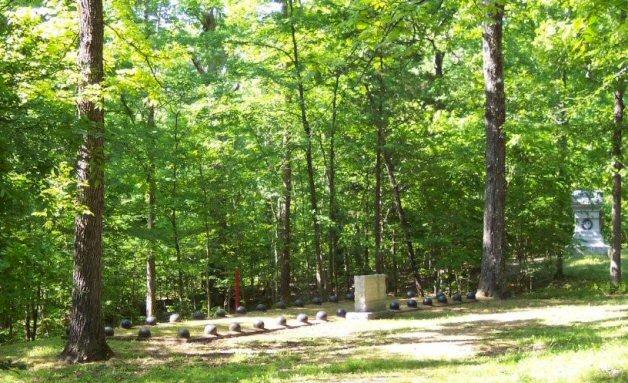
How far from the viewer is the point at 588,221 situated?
73.1ft

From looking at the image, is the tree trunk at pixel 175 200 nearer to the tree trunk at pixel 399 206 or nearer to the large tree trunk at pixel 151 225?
the large tree trunk at pixel 151 225

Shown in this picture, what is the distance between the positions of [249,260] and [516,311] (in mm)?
10051

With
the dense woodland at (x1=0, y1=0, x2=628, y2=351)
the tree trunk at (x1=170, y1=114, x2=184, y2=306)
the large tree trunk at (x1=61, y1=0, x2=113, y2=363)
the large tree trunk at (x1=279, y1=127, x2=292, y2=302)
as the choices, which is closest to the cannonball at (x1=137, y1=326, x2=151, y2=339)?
the large tree trunk at (x1=61, y1=0, x2=113, y2=363)

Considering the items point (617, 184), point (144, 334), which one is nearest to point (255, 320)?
point (144, 334)

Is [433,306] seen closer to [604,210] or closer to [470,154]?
[470,154]

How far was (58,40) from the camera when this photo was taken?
1009 cm

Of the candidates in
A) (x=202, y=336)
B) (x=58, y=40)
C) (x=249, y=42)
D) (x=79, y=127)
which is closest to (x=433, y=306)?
(x=202, y=336)

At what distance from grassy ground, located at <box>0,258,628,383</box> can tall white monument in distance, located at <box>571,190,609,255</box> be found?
7.82 meters

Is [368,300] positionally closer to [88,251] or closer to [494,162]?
[494,162]

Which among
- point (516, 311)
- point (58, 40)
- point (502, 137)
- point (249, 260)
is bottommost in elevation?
point (516, 311)

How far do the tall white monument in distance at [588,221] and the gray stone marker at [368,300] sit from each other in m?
10.2

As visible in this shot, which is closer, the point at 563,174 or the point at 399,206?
the point at 399,206

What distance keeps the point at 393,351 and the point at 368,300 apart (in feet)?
15.3

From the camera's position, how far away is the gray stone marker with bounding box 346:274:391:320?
13508mm
